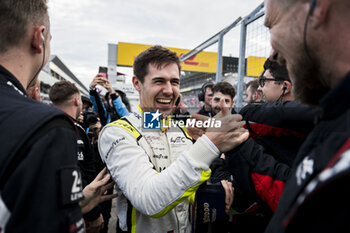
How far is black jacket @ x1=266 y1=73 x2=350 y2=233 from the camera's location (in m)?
0.45

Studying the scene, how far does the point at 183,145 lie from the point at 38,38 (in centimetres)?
104

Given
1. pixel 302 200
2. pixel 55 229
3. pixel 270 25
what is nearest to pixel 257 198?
pixel 302 200

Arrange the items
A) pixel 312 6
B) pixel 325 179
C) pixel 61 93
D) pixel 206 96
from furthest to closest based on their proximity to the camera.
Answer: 1. pixel 206 96
2. pixel 61 93
3. pixel 312 6
4. pixel 325 179

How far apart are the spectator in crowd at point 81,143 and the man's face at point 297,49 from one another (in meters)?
1.70

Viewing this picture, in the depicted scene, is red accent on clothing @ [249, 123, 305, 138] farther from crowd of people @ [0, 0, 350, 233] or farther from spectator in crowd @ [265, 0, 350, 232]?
spectator in crowd @ [265, 0, 350, 232]

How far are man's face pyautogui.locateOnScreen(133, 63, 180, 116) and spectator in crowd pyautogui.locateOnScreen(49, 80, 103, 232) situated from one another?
76 centimetres

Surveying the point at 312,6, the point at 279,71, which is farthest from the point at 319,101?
the point at 279,71

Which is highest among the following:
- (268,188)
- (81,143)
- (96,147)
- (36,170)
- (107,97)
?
(107,97)

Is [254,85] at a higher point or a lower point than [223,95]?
higher

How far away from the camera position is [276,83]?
185 centimetres

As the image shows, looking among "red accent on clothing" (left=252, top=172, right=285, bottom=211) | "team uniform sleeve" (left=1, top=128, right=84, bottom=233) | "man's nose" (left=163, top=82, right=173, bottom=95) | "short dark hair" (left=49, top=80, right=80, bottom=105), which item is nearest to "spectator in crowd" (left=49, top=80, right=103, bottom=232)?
"short dark hair" (left=49, top=80, right=80, bottom=105)

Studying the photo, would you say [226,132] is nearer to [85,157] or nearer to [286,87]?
[286,87]

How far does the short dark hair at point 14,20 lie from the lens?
30.2 inches

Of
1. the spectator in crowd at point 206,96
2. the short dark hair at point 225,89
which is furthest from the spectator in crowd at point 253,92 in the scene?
the spectator in crowd at point 206,96
